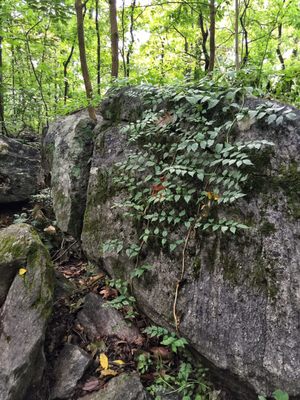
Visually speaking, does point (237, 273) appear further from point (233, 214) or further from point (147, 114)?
point (147, 114)

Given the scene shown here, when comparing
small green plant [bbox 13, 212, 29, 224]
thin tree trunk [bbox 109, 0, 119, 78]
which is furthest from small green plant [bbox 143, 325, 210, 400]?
thin tree trunk [bbox 109, 0, 119, 78]

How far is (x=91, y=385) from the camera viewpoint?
2.91 m

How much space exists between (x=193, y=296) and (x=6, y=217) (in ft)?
13.6

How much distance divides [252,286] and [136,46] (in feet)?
34.0

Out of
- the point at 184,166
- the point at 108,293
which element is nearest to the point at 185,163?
the point at 184,166

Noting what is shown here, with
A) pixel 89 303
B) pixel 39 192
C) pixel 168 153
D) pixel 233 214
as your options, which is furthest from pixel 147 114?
pixel 39 192

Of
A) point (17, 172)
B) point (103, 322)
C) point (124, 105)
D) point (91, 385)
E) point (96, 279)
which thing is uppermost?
point (124, 105)

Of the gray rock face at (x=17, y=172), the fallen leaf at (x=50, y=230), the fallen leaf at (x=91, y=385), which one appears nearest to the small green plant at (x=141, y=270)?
the fallen leaf at (x=91, y=385)

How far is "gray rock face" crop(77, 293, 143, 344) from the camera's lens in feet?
10.9

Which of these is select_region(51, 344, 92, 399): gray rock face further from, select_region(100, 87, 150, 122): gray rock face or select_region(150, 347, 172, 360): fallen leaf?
select_region(100, 87, 150, 122): gray rock face

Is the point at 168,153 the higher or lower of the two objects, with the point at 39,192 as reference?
higher

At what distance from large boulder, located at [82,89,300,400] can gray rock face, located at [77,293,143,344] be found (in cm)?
31

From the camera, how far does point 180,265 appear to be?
3109 mm

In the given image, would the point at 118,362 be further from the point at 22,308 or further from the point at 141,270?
the point at 22,308
